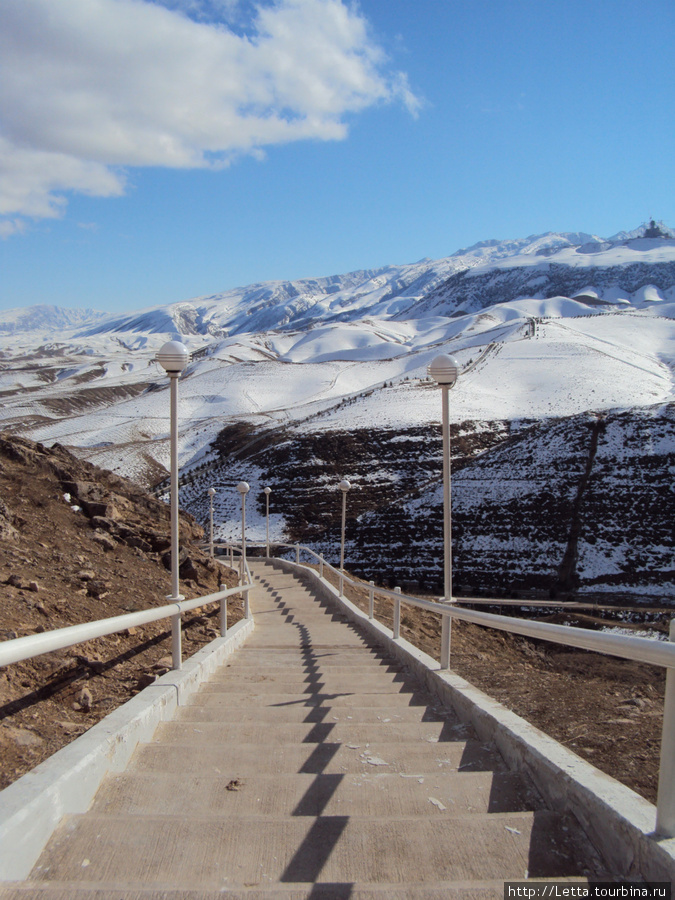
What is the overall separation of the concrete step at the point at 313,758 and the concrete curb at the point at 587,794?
215mm

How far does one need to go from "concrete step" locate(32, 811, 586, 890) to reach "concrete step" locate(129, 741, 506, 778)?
900mm

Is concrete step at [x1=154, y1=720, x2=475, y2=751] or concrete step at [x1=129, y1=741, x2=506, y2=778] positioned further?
concrete step at [x1=154, y1=720, x2=475, y2=751]

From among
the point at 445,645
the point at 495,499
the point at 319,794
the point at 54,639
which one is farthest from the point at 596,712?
the point at 495,499

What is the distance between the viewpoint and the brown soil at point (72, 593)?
4734mm

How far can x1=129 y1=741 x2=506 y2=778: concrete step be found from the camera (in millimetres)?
3625

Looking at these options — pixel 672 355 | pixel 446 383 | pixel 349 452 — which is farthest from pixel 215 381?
pixel 446 383

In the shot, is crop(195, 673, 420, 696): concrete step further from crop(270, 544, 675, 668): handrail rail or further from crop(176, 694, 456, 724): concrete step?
crop(270, 544, 675, 668): handrail rail

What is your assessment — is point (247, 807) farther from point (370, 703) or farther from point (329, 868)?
point (370, 703)

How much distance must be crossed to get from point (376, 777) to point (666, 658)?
178 centimetres

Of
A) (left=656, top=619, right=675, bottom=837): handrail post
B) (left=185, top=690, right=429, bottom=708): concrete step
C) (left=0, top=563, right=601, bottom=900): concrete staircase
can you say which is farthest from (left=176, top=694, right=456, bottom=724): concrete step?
(left=656, top=619, right=675, bottom=837): handrail post

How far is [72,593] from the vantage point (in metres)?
7.54

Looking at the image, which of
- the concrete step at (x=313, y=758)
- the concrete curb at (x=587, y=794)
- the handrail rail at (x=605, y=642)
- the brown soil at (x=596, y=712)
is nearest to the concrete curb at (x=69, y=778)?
the concrete step at (x=313, y=758)

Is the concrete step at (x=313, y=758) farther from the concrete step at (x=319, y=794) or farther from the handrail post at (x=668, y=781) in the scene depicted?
the handrail post at (x=668, y=781)

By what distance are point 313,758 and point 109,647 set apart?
3647 millimetres
